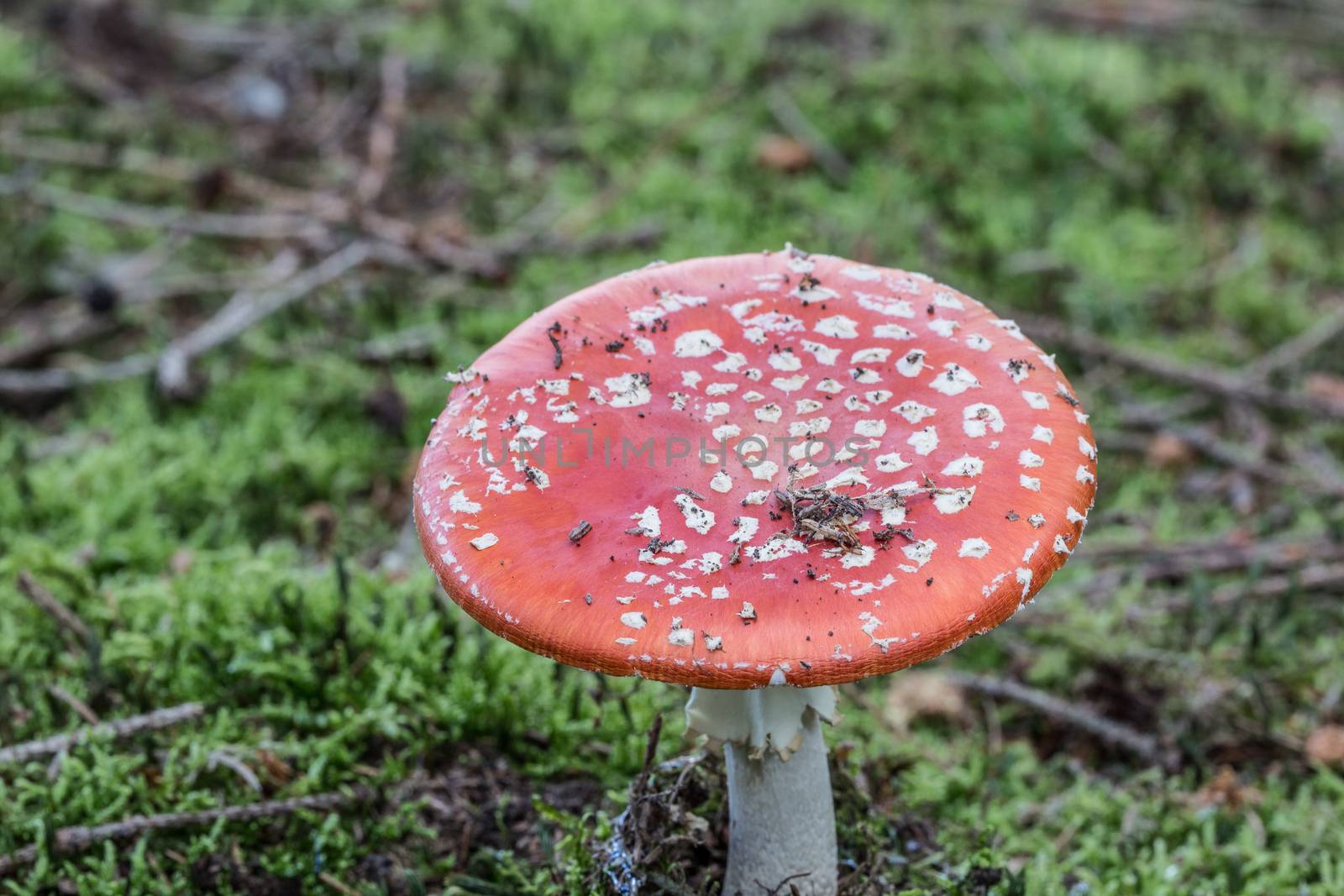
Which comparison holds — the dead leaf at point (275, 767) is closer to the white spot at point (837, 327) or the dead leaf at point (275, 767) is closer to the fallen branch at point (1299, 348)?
the white spot at point (837, 327)

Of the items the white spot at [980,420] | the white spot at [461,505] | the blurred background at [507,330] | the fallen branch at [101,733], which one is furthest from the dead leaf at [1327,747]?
the fallen branch at [101,733]

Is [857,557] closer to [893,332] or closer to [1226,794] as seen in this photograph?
[893,332]

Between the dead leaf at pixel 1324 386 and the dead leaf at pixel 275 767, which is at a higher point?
the dead leaf at pixel 1324 386

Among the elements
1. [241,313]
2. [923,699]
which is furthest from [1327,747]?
[241,313]

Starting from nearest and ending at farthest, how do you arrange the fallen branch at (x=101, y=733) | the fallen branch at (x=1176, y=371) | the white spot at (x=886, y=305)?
1. the white spot at (x=886, y=305)
2. the fallen branch at (x=101, y=733)
3. the fallen branch at (x=1176, y=371)

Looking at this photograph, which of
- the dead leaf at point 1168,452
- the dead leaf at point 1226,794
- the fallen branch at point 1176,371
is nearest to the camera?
the dead leaf at point 1226,794

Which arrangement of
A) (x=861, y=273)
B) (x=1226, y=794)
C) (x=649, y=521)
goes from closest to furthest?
(x=649, y=521) → (x=861, y=273) → (x=1226, y=794)

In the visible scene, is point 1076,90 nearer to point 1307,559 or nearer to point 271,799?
point 1307,559

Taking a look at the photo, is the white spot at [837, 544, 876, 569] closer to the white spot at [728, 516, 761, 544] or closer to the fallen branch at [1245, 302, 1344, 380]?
the white spot at [728, 516, 761, 544]
